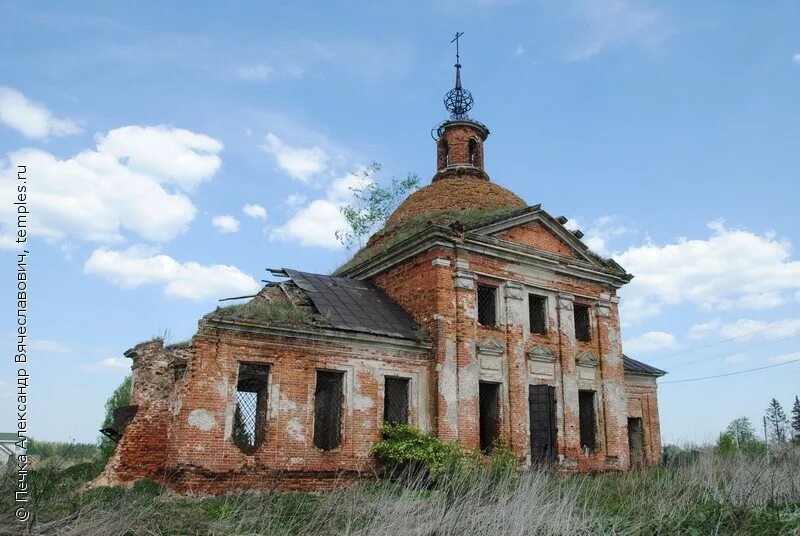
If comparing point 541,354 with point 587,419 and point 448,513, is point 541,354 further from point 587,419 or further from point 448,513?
point 448,513

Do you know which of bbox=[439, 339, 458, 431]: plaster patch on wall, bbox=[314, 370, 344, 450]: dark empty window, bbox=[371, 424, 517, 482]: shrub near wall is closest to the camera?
bbox=[371, 424, 517, 482]: shrub near wall

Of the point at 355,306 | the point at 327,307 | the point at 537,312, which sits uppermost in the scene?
the point at 537,312

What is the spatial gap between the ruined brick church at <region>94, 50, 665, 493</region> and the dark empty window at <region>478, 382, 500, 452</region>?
0.04 meters

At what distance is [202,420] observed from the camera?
12625mm

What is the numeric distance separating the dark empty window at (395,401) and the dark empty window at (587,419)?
545 centimetres

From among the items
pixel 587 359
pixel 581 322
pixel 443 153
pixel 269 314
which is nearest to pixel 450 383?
pixel 269 314

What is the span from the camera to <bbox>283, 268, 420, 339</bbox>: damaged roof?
15086 mm

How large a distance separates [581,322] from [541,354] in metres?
2.50

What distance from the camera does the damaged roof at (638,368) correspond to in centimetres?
2147

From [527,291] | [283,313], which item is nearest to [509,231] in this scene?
[527,291]

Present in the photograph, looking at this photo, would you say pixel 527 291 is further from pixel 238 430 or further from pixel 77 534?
pixel 77 534

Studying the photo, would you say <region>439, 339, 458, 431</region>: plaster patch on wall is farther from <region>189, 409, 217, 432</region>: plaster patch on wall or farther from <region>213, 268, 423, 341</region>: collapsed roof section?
<region>189, 409, 217, 432</region>: plaster patch on wall

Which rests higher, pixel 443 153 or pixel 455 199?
pixel 443 153

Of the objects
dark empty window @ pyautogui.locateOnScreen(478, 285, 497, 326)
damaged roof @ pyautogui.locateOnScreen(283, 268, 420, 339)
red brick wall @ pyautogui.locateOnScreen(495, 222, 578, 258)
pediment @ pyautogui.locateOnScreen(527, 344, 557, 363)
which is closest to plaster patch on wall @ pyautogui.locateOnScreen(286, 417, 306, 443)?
damaged roof @ pyautogui.locateOnScreen(283, 268, 420, 339)
